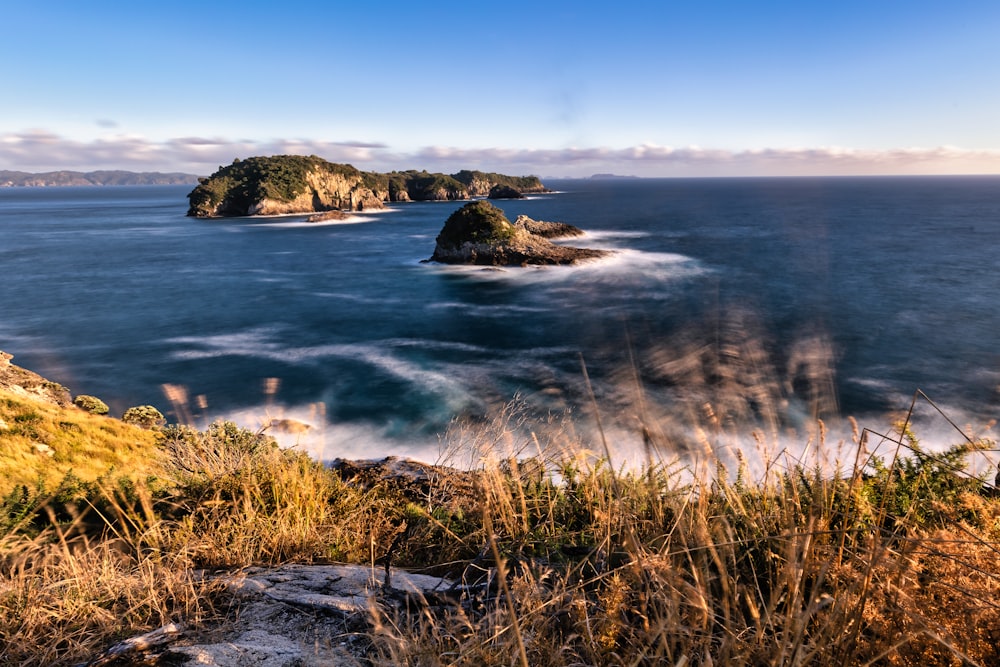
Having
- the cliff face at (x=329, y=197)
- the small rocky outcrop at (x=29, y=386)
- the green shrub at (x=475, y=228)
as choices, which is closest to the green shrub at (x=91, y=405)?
the small rocky outcrop at (x=29, y=386)

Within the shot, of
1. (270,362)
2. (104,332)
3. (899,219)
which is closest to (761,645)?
(270,362)

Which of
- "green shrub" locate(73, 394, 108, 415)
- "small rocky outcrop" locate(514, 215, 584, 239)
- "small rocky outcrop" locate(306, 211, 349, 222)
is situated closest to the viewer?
"green shrub" locate(73, 394, 108, 415)

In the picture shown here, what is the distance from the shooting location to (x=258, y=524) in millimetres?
3516

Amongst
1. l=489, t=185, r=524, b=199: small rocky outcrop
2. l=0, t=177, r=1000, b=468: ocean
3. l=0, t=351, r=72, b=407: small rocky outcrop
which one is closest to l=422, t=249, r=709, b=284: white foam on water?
l=0, t=177, r=1000, b=468: ocean

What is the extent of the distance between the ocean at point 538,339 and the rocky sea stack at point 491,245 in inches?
117

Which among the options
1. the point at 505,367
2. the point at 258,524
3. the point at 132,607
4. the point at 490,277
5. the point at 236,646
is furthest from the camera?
the point at 490,277

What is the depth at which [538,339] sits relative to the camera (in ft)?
102

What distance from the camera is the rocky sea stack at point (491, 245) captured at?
181 feet

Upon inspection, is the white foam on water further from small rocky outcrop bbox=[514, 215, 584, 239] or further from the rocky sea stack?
small rocky outcrop bbox=[514, 215, 584, 239]

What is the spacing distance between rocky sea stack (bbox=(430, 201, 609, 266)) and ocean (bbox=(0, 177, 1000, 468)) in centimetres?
297

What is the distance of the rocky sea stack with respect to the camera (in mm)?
55312

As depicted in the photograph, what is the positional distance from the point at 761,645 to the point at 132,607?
110 inches

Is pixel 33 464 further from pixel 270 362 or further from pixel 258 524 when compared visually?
pixel 270 362

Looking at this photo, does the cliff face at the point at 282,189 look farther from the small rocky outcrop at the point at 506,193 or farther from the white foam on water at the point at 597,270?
the white foam on water at the point at 597,270
